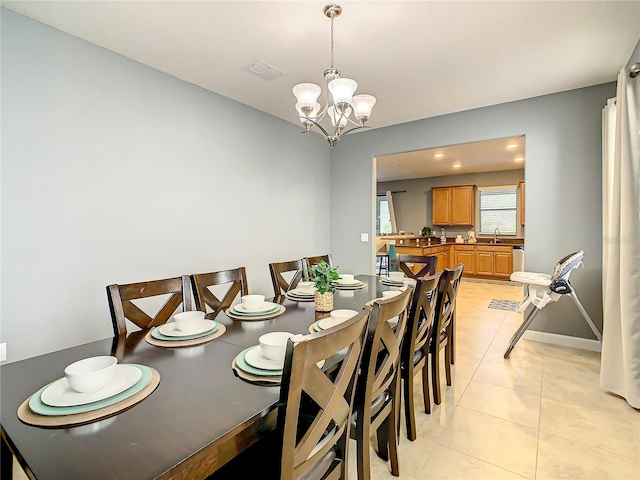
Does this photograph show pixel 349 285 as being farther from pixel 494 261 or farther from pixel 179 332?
pixel 494 261

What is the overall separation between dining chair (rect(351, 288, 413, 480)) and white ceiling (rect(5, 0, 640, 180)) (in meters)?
1.85

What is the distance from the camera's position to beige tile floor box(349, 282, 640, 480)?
5.49 feet

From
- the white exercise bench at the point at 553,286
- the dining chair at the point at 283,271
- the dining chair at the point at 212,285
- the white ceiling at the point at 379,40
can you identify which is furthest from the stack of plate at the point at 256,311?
the white exercise bench at the point at 553,286

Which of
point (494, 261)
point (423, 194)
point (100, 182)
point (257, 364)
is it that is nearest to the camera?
point (257, 364)

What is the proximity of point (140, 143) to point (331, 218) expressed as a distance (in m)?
2.80

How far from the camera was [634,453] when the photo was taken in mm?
1772

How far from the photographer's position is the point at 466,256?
7.46 m

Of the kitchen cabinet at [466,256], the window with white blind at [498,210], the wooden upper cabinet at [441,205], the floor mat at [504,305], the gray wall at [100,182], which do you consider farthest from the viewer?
the wooden upper cabinet at [441,205]

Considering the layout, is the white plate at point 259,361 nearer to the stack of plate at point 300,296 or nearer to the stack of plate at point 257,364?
the stack of plate at point 257,364

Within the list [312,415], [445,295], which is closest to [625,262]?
[445,295]

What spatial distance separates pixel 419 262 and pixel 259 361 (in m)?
2.41


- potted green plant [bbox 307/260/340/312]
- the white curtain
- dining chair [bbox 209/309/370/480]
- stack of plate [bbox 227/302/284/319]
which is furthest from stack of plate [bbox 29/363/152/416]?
the white curtain

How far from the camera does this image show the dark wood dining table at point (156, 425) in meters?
0.70

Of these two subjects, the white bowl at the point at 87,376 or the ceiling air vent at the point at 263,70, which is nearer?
the white bowl at the point at 87,376
